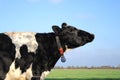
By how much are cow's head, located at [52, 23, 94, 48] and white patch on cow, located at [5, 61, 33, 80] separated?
1.32m

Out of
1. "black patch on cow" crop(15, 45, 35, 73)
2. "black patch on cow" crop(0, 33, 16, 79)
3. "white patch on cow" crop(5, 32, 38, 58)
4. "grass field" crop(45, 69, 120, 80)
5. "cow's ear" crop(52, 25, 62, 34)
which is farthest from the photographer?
"grass field" crop(45, 69, 120, 80)

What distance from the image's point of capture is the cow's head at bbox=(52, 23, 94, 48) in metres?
11.5

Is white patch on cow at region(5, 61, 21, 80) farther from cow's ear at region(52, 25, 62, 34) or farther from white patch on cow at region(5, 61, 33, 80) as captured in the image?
cow's ear at region(52, 25, 62, 34)

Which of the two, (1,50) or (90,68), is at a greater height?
(1,50)

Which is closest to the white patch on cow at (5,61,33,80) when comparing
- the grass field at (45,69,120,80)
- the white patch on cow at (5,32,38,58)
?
the white patch on cow at (5,32,38,58)

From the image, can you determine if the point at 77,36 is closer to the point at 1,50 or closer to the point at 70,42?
the point at 70,42

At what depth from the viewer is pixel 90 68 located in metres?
87.1

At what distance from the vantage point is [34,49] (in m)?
11.0

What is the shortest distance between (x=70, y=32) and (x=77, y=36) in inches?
9.2

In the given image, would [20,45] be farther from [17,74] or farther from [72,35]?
[72,35]

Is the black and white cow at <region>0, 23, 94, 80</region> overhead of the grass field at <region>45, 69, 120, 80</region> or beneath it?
overhead

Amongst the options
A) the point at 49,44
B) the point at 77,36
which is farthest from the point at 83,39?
the point at 49,44

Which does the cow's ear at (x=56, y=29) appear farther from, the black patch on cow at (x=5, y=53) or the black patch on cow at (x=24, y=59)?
the black patch on cow at (x=5, y=53)

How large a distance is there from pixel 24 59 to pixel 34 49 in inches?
15.3
